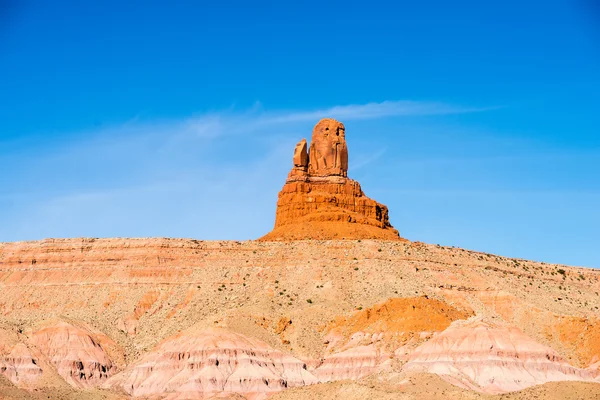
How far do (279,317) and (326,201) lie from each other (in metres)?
29.2

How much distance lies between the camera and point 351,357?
138 m

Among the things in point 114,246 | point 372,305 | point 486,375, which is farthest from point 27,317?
point 486,375

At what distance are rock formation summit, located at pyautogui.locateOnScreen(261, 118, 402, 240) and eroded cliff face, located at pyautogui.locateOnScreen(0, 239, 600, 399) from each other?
186 inches

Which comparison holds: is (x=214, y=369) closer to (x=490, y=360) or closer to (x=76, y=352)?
(x=76, y=352)

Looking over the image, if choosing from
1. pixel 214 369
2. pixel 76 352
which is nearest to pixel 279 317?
pixel 214 369

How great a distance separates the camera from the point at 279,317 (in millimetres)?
148875

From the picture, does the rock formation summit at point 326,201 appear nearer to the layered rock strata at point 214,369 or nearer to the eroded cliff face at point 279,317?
the eroded cliff face at point 279,317

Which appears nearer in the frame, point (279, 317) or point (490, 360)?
point (490, 360)

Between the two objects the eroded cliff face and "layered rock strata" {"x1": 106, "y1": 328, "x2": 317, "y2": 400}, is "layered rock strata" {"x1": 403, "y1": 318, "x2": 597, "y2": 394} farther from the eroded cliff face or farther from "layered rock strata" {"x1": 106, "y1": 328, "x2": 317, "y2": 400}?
"layered rock strata" {"x1": 106, "y1": 328, "x2": 317, "y2": 400}

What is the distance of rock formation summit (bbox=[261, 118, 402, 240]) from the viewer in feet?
557

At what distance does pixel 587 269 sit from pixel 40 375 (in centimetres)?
7400

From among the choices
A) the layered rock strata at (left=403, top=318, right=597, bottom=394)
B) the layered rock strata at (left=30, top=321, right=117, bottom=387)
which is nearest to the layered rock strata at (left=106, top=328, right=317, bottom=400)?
the layered rock strata at (left=30, top=321, right=117, bottom=387)

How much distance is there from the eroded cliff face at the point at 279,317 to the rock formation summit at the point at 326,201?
15.5 feet

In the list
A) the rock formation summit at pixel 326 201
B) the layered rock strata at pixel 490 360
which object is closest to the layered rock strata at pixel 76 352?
the rock formation summit at pixel 326 201
